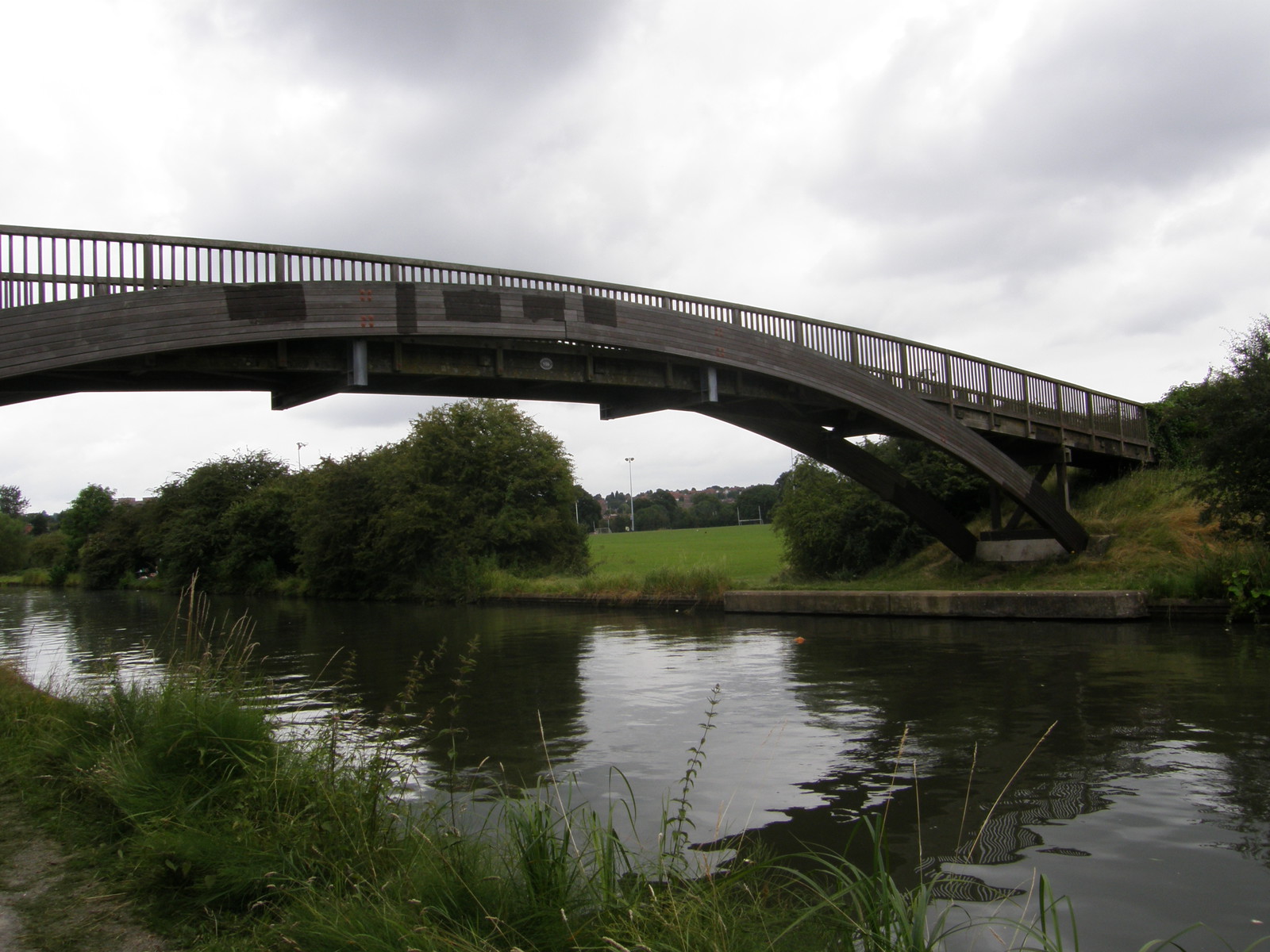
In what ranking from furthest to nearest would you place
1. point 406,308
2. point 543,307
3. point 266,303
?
point 543,307 → point 406,308 → point 266,303

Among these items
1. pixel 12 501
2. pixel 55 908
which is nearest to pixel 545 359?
pixel 55 908

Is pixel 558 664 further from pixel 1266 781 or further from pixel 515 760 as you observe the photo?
pixel 1266 781

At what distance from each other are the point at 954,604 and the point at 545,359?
9470 millimetres

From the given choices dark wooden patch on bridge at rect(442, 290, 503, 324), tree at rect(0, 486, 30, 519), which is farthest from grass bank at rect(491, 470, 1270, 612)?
tree at rect(0, 486, 30, 519)

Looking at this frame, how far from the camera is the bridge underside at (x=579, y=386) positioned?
1288 centimetres

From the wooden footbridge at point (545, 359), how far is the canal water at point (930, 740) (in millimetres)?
4153

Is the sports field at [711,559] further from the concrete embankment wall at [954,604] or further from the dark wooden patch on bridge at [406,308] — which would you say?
the dark wooden patch on bridge at [406,308]

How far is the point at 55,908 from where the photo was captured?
3557 millimetres

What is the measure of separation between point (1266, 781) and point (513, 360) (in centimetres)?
1205

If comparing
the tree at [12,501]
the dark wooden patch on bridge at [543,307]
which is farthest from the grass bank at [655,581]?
the tree at [12,501]

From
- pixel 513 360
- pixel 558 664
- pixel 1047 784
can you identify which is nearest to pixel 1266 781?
pixel 1047 784

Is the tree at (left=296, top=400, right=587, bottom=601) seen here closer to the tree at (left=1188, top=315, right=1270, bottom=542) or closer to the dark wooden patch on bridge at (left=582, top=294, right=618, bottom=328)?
the dark wooden patch on bridge at (left=582, top=294, right=618, bottom=328)

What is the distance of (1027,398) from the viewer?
69.1ft

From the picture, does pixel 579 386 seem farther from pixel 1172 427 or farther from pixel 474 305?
pixel 1172 427
